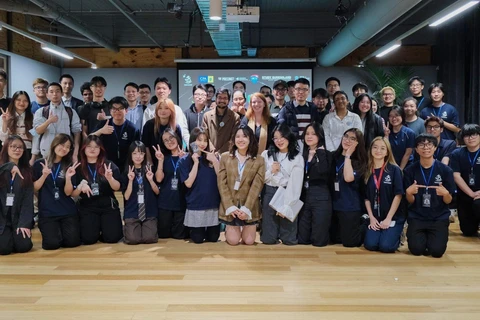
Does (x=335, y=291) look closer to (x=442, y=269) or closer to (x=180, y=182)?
(x=442, y=269)

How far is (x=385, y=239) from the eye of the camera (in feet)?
13.2

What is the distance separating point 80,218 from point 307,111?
9.09 ft

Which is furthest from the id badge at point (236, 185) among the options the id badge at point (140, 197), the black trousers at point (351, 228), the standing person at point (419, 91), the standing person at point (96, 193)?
the standing person at point (419, 91)

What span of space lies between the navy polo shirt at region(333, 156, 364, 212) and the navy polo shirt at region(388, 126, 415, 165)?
45.5 inches

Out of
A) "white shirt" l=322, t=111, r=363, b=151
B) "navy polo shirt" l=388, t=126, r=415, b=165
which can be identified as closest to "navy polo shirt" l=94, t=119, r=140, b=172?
"white shirt" l=322, t=111, r=363, b=151

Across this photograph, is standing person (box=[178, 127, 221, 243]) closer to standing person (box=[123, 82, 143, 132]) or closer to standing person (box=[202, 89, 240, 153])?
standing person (box=[202, 89, 240, 153])

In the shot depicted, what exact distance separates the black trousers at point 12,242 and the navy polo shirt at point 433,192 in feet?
12.3

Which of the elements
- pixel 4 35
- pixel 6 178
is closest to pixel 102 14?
pixel 4 35

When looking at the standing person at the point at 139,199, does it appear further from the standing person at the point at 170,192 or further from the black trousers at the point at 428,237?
the black trousers at the point at 428,237

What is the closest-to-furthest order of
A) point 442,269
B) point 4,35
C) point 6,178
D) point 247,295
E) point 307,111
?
point 247,295
point 442,269
point 6,178
point 307,111
point 4,35

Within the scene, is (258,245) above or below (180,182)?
below

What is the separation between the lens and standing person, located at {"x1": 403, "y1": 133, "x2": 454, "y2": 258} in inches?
154

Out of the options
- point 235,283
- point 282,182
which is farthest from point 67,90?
point 235,283

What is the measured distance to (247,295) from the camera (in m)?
2.96
